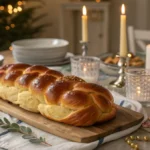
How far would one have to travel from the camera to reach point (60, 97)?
0.87 meters

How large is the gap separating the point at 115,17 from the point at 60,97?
11.9 ft

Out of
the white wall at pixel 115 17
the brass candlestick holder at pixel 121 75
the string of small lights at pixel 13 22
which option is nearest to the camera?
the brass candlestick holder at pixel 121 75

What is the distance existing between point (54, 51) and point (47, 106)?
667mm

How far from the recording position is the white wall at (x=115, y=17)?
4.18 metres

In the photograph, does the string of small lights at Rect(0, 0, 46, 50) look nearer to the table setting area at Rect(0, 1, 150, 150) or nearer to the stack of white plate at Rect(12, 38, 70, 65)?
the stack of white plate at Rect(12, 38, 70, 65)

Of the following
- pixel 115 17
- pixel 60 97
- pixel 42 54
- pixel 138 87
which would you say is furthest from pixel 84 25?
pixel 115 17

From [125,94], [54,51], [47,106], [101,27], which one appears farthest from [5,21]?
[47,106]

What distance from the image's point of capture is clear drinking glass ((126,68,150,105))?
1095 mm

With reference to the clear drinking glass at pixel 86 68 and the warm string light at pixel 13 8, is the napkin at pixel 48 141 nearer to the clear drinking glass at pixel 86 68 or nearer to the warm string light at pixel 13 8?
the clear drinking glass at pixel 86 68

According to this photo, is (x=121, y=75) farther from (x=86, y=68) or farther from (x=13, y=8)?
(x=13, y=8)

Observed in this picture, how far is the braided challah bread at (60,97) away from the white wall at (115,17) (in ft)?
10.9

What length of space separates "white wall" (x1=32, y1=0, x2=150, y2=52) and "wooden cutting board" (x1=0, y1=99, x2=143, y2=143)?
→ 3.37 m

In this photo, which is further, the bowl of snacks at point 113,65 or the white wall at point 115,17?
the white wall at point 115,17

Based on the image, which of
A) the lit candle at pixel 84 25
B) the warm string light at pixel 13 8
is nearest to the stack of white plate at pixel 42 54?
the lit candle at pixel 84 25
